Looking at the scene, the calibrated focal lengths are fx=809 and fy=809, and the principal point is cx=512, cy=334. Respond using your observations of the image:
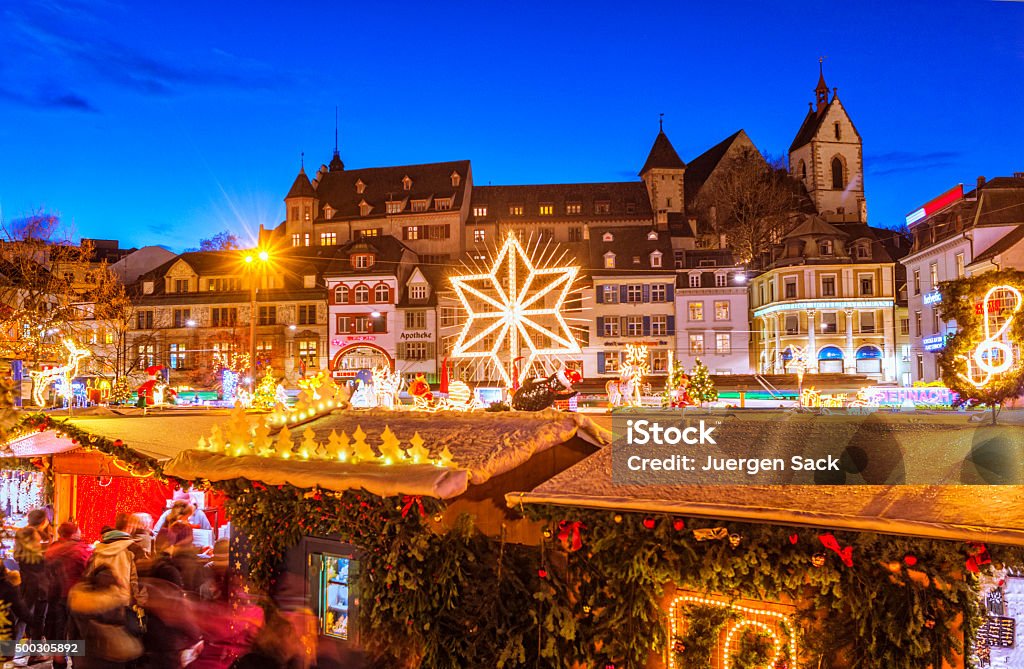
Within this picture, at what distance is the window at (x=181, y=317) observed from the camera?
5806 cm

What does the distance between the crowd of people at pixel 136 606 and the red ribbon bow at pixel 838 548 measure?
17.7 ft

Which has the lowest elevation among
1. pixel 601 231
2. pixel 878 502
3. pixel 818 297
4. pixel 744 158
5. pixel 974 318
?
pixel 878 502

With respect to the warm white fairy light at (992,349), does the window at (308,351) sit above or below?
above

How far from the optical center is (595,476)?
6406 mm

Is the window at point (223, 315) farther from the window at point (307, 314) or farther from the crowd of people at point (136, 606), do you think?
the crowd of people at point (136, 606)

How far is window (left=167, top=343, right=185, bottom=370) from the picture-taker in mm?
56844

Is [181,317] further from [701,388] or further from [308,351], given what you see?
[701,388]

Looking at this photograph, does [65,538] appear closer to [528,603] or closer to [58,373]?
[528,603]

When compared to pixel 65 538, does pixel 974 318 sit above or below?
above

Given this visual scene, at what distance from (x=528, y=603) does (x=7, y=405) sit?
4.20m

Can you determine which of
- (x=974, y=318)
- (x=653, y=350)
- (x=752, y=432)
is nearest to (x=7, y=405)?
(x=752, y=432)

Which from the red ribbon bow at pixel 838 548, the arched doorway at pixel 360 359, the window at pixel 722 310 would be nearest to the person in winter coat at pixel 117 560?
the red ribbon bow at pixel 838 548

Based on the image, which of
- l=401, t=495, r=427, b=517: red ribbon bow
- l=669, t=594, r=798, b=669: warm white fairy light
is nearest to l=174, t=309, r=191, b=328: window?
l=401, t=495, r=427, b=517: red ribbon bow

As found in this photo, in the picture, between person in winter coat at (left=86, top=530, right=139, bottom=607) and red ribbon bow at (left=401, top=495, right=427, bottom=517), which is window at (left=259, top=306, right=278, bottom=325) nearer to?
person in winter coat at (left=86, top=530, right=139, bottom=607)
